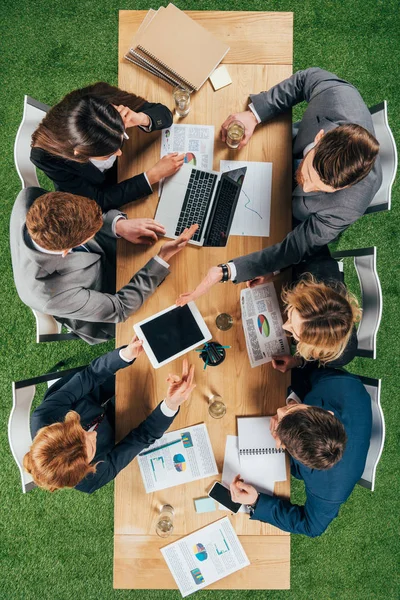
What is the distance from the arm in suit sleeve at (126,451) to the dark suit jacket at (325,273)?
85 cm

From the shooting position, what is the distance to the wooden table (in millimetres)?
1946

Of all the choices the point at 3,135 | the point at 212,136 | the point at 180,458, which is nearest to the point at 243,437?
the point at 180,458

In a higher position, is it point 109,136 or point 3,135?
point 109,136

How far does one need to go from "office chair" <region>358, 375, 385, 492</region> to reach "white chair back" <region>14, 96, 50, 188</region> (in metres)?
1.92

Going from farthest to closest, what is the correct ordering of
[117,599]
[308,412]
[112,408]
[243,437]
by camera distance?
1. [117,599]
2. [112,408]
3. [243,437]
4. [308,412]

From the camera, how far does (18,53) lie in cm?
284

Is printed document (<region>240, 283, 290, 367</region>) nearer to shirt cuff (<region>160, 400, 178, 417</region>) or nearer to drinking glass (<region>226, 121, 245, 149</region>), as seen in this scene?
shirt cuff (<region>160, 400, 178, 417</region>)

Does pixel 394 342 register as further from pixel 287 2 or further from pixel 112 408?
pixel 287 2

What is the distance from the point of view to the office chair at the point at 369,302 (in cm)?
195

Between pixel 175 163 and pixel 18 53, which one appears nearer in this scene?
pixel 175 163

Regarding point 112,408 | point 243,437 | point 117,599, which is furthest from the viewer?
point 117,599

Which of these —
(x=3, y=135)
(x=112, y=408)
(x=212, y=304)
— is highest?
(x=3, y=135)

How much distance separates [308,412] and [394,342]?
→ 1.37m

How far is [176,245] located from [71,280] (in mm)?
488
